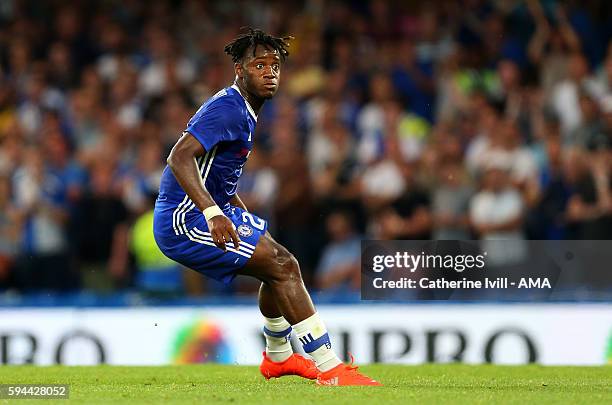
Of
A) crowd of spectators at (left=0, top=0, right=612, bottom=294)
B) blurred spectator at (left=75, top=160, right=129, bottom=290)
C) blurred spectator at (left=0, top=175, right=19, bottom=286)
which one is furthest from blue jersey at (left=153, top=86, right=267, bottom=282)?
blurred spectator at (left=0, top=175, right=19, bottom=286)

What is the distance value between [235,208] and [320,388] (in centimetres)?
139

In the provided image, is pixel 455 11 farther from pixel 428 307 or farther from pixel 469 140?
pixel 428 307

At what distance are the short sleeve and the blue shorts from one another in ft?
1.86

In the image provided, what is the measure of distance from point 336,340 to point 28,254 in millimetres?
3827

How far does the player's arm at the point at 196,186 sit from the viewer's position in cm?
796

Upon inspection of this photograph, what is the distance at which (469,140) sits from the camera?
1442cm

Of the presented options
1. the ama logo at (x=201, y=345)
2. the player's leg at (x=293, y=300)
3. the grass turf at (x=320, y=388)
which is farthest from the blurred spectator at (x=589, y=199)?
the player's leg at (x=293, y=300)

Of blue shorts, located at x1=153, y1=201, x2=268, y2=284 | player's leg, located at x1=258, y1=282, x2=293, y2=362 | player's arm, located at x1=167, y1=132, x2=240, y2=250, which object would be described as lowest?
player's leg, located at x1=258, y1=282, x2=293, y2=362

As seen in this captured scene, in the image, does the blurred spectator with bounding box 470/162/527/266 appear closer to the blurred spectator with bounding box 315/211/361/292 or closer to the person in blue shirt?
the blurred spectator with bounding box 315/211/361/292

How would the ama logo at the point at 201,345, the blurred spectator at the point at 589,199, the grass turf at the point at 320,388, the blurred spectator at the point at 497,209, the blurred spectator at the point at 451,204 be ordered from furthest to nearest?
the blurred spectator at the point at 451,204
the blurred spectator at the point at 497,209
the blurred spectator at the point at 589,199
the ama logo at the point at 201,345
the grass turf at the point at 320,388

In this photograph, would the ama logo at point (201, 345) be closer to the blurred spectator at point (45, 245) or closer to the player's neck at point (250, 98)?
the blurred spectator at point (45, 245)

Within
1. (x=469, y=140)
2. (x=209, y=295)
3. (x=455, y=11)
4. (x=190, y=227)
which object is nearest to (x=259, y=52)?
(x=190, y=227)

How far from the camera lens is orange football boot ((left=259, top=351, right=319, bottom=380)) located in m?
9.09

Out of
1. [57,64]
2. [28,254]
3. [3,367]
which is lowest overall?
[3,367]
